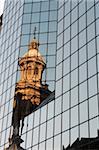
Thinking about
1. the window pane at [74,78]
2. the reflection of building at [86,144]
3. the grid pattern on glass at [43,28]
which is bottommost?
the reflection of building at [86,144]

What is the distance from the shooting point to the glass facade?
3741cm

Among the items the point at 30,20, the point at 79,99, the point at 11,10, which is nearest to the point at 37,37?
the point at 30,20

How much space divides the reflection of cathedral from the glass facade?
798mm

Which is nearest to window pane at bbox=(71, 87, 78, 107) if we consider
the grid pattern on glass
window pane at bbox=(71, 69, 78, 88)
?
window pane at bbox=(71, 69, 78, 88)

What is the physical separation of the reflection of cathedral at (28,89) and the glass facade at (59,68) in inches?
31.4

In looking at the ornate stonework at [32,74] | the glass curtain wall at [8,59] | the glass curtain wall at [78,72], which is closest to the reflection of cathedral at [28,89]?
the ornate stonework at [32,74]

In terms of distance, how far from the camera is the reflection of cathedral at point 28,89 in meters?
46.4

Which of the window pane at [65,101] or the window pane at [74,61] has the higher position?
the window pane at [74,61]

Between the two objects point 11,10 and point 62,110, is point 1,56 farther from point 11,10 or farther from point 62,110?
point 62,110

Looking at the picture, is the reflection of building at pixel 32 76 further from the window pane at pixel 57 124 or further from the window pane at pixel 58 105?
the window pane at pixel 57 124

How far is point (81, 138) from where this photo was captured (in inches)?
1410

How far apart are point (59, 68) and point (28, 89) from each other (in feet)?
18.1

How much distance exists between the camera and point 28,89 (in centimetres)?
4834

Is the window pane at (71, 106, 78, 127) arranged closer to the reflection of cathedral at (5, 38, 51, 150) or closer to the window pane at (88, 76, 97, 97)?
the window pane at (88, 76, 97, 97)
